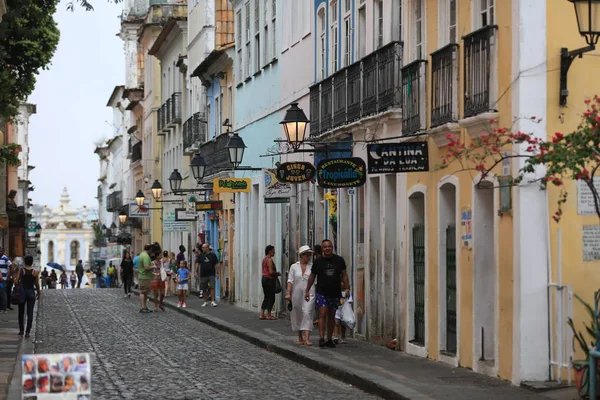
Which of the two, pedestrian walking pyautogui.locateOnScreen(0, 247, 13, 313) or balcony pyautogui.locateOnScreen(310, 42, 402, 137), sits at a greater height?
balcony pyautogui.locateOnScreen(310, 42, 402, 137)

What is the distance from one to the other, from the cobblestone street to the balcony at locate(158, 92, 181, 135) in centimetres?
2403

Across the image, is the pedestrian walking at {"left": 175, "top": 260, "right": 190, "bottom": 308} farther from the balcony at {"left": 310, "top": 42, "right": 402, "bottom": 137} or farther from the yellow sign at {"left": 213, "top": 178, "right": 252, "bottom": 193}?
the balcony at {"left": 310, "top": 42, "right": 402, "bottom": 137}

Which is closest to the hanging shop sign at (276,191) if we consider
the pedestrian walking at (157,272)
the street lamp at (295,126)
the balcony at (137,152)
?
the pedestrian walking at (157,272)

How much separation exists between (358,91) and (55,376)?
49.0 ft

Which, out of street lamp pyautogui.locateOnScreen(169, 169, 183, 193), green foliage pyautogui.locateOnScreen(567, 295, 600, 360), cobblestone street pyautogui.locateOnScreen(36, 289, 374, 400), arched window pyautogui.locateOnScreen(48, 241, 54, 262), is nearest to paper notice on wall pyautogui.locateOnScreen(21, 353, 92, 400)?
cobblestone street pyautogui.locateOnScreen(36, 289, 374, 400)

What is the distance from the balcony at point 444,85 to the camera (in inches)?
761

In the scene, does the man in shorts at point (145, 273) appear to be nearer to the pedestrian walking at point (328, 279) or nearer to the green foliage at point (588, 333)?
the pedestrian walking at point (328, 279)

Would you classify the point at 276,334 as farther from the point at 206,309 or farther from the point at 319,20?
the point at 206,309

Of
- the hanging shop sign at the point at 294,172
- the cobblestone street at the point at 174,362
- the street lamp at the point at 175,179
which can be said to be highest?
the street lamp at the point at 175,179

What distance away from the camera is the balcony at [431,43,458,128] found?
761 inches

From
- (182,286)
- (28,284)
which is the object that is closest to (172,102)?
(182,286)

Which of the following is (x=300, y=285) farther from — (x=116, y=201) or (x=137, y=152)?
(x=116, y=201)

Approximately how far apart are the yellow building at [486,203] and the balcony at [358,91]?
22.6 inches

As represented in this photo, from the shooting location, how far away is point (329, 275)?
2336 cm
